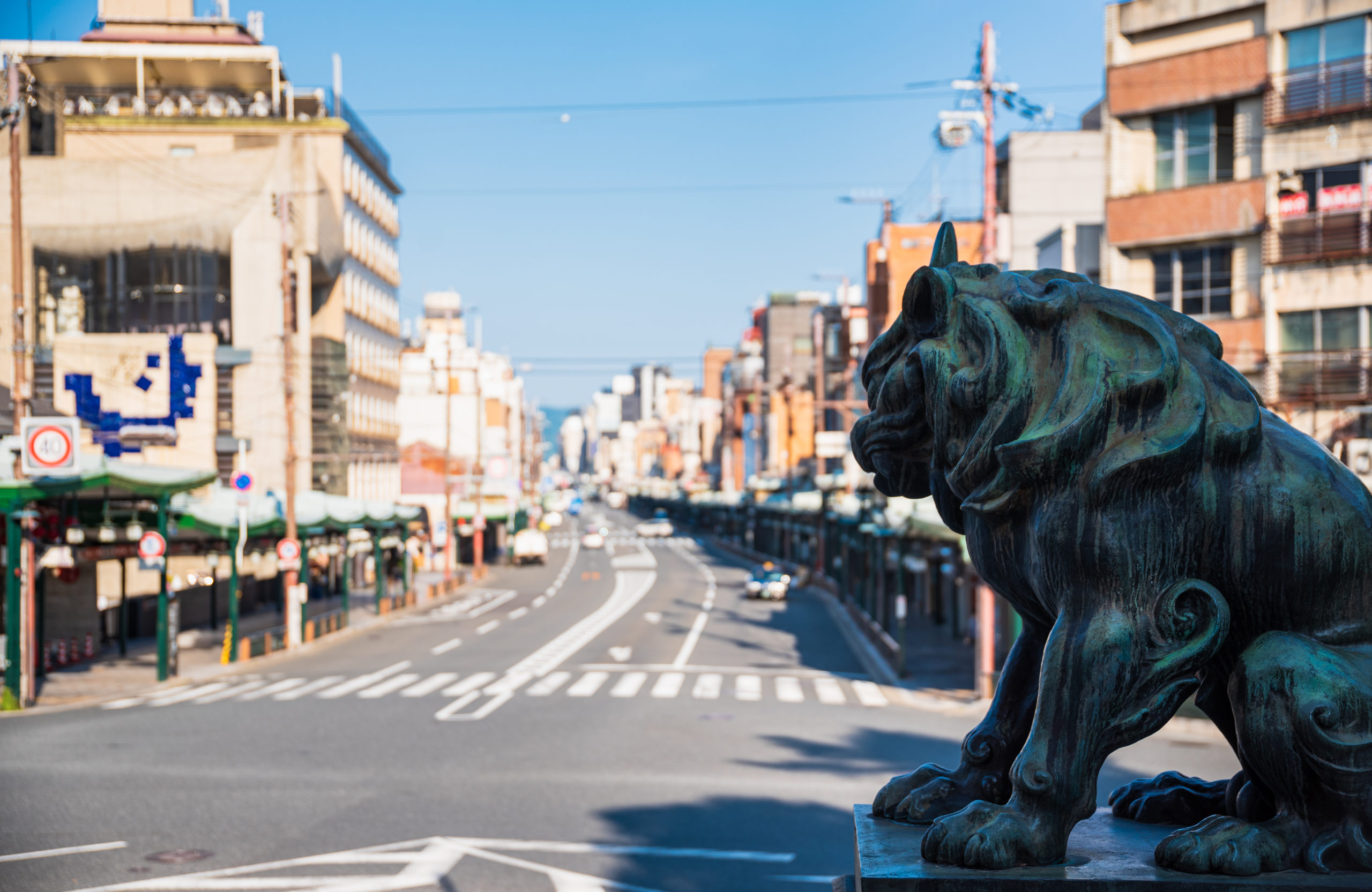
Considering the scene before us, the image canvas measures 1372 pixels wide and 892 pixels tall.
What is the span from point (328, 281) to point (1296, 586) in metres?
61.6

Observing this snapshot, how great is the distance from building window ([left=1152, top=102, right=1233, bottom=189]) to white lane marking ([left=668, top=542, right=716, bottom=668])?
19.3 meters

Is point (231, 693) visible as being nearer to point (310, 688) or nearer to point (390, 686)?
point (310, 688)

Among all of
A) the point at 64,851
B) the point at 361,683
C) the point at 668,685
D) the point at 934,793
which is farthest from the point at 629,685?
the point at 934,793

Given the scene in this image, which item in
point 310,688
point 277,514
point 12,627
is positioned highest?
point 277,514

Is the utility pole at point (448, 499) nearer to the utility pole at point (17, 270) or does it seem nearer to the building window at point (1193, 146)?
the utility pole at point (17, 270)

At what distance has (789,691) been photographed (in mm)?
28938

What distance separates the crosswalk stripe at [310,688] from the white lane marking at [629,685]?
7064 mm

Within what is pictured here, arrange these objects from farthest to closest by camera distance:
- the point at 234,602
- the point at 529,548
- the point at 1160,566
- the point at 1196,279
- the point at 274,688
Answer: the point at 529,548 → the point at 234,602 → the point at 1196,279 → the point at 274,688 → the point at 1160,566

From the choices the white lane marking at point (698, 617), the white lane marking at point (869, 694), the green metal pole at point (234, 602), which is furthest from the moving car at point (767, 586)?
the green metal pole at point (234, 602)

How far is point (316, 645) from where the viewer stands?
37.9m

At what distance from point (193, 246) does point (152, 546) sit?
27.4 m

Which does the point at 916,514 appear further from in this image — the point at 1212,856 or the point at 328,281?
the point at 328,281

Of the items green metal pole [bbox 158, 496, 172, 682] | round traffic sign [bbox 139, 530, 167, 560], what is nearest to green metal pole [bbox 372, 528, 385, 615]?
green metal pole [bbox 158, 496, 172, 682]

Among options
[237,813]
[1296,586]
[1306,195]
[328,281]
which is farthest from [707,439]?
[1296,586]
